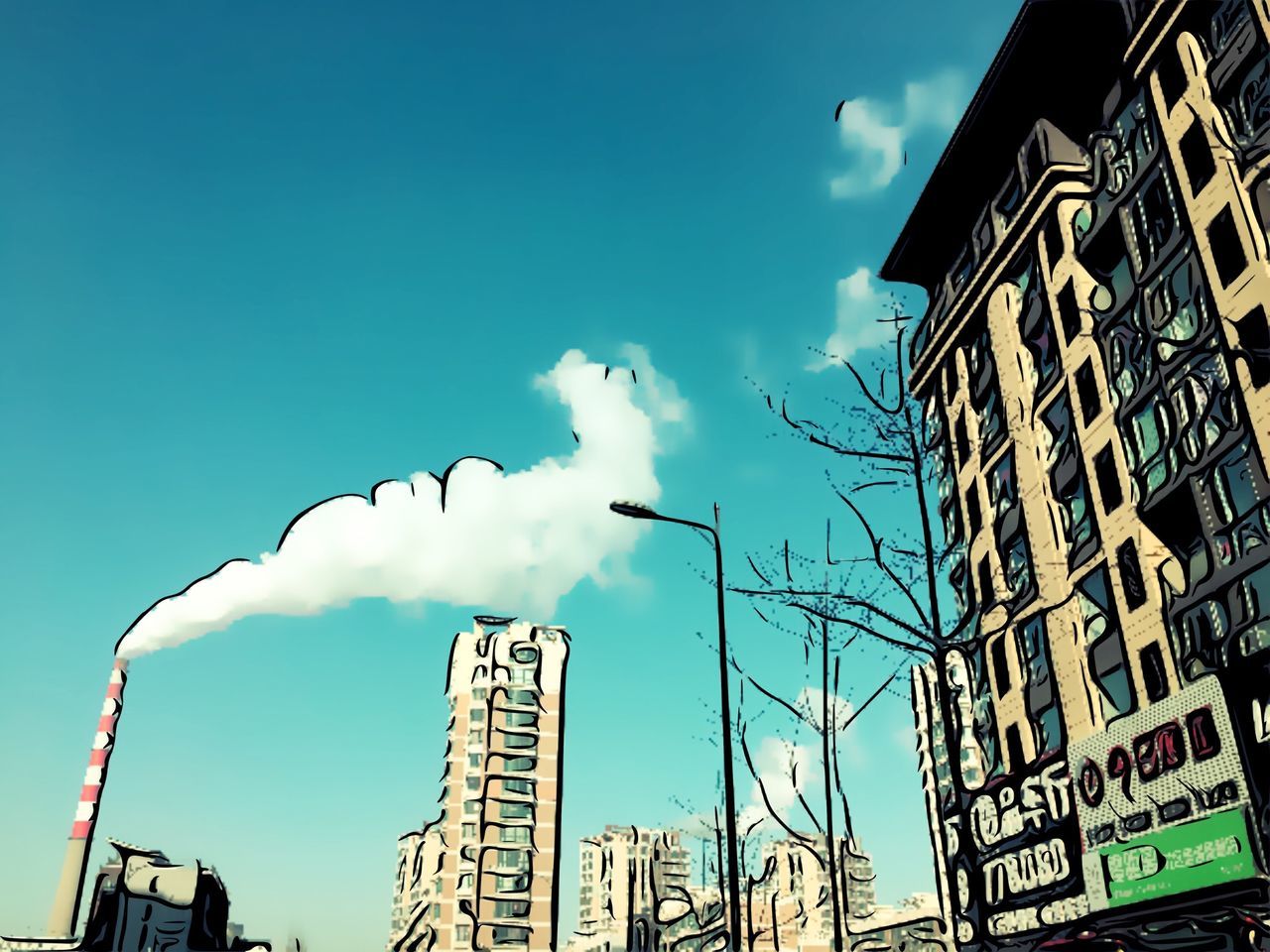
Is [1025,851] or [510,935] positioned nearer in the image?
[1025,851]

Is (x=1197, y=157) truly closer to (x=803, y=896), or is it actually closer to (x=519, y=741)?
(x=519, y=741)

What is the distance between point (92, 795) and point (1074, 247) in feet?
195

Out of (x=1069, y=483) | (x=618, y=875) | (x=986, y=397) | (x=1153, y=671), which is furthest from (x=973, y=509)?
(x=618, y=875)

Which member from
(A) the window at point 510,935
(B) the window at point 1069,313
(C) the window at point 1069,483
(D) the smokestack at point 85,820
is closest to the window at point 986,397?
(C) the window at point 1069,483

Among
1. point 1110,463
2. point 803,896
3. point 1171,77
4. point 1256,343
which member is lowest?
point 803,896

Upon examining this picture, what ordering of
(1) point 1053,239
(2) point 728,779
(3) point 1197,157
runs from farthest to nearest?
1. (1) point 1053,239
2. (3) point 1197,157
3. (2) point 728,779

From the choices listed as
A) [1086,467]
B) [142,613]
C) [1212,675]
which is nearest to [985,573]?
[1086,467]

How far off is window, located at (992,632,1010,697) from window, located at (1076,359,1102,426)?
8.06 metres

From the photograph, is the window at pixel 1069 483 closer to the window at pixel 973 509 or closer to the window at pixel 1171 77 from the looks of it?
the window at pixel 973 509

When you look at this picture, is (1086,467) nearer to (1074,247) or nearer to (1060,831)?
(1074,247)

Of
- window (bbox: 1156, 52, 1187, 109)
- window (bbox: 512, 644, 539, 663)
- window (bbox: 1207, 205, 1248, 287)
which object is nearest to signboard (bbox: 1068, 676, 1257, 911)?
window (bbox: 1207, 205, 1248, 287)

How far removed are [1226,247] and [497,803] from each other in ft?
268

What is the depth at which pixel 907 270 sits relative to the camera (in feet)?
125

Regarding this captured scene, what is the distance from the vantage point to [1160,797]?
2209 cm
